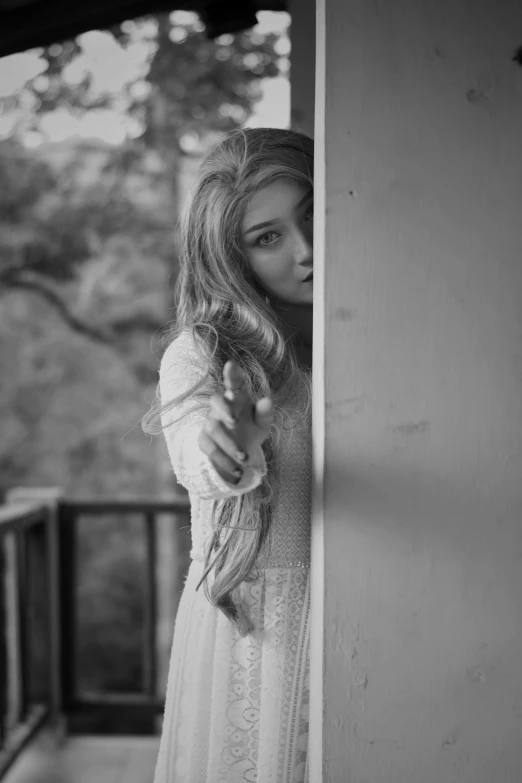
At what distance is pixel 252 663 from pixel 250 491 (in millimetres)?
317

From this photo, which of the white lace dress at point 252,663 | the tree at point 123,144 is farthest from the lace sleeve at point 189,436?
the tree at point 123,144

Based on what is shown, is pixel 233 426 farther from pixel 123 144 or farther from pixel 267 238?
pixel 123 144

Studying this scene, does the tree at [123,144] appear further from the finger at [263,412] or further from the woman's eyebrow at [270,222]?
the finger at [263,412]

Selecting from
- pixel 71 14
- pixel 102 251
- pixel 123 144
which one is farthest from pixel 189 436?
pixel 102 251

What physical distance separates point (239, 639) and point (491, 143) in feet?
2.85

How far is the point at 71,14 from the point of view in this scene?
2.11 metres

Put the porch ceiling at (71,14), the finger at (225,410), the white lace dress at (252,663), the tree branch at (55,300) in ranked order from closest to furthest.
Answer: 1. the finger at (225,410)
2. the white lace dress at (252,663)
3. the porch ceiling at (71,14)
4. the tree branch at (55,300)

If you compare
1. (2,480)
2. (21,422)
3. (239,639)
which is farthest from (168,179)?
(239,639)

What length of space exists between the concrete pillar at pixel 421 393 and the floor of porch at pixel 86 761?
254 cm

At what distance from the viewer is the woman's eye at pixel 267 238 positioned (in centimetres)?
129

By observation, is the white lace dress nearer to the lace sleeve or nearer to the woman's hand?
the lace sleeve

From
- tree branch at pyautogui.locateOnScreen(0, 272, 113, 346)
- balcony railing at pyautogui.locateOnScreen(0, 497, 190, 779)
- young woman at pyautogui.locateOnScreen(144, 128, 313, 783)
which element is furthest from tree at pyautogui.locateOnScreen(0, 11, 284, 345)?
young woman at pyautogui.locateOnScreen(144, 128, 313, 783)

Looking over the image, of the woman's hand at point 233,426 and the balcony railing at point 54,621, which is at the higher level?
the woman's hand at point 233,426

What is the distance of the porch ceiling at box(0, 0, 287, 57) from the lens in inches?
79.5
